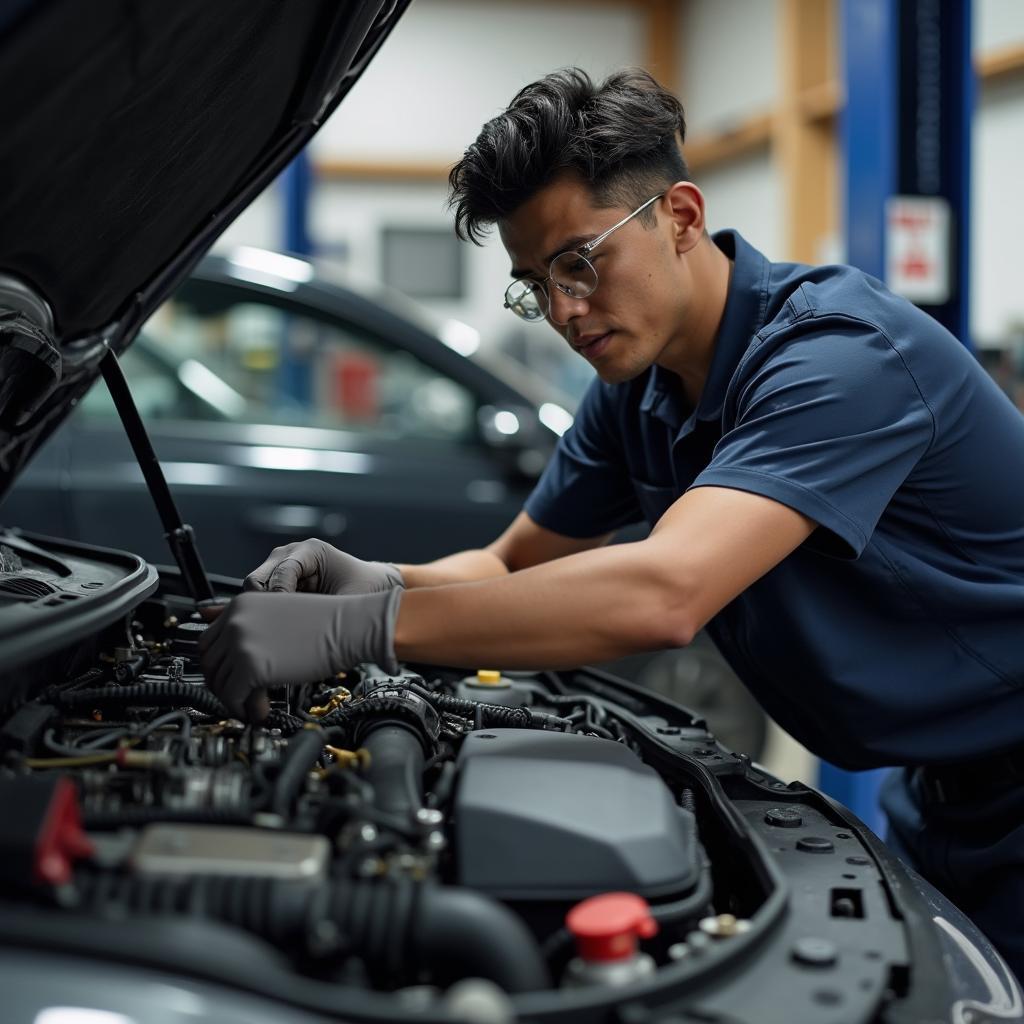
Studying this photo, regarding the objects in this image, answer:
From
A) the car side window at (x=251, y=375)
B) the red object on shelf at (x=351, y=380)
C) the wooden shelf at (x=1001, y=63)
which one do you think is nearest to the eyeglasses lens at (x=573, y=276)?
the car side window at (x=251, y=375)

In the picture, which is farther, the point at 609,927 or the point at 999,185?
the point at 999,185

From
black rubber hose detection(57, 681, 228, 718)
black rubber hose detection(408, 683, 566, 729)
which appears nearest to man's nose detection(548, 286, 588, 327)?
black rubber hose detection(408, 683, 566, 729)

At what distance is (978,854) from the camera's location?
65.1 inches

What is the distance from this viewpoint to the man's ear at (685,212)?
5.28ft

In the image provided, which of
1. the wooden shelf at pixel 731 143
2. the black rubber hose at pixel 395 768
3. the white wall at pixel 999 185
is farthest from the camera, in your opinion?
the wooden shelf at pixel 731 143

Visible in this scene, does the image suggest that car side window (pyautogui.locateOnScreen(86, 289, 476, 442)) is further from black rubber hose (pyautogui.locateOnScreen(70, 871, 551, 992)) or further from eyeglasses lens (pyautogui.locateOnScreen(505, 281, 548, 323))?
black rubber hose (pyautogui.locateOnScreen(70, 871, 551, 992))

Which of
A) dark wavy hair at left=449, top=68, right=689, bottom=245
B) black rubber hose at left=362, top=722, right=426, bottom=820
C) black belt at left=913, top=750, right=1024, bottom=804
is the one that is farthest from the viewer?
black belt at left=913, top=750, right=1024, bottom=804

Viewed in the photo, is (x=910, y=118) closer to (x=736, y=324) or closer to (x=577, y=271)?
(x=736, y=324)

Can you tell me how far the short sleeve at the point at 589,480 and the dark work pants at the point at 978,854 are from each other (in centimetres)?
63

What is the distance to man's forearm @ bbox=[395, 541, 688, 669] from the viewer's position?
4.20 ft

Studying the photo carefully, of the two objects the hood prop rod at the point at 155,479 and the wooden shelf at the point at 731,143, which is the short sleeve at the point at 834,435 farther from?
the wooden shelf at the point at 731,143

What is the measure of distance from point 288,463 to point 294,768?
220cm

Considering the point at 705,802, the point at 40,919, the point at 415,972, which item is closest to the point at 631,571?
the point at 705,802

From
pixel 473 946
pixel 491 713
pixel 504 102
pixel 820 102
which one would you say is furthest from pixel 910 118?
pixel 504 102
